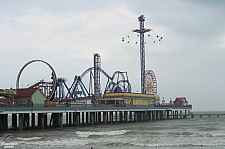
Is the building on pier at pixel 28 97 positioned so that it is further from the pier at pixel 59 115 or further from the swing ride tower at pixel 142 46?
the swing ride tower at pixel 142 46

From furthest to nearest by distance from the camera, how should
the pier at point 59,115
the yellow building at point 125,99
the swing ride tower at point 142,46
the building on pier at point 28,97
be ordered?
the swing ride tower at point 142,46, the yellow building at point 125,99, the building on pier at point 28,97, the pier at point 59,115

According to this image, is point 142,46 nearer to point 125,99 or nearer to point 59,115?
point 125,99

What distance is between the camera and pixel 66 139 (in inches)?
1467

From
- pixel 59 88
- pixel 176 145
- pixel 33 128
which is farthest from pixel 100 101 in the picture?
pixel 176 145

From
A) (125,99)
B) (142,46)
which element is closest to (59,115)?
(125,99)

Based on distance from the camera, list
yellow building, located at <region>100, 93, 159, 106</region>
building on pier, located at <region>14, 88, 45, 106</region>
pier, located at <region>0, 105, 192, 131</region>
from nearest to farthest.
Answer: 1. pier, located at <region>0, 105, 192, 131</region>
2. building on pier, located at <region>14, 88, 45, 106</region>
3. yellow building, located at <region>100, 93, 159, 106</region>

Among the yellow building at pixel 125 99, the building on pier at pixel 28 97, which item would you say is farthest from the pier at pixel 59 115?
the yellow building at pixel 125 99

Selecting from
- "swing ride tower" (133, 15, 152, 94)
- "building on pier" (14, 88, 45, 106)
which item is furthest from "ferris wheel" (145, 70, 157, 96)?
"building on pier" (14, 88, 45, 106)

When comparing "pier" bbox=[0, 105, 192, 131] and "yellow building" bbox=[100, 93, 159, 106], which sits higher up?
"yellow building" bbox=[100, 93, 159, 106]

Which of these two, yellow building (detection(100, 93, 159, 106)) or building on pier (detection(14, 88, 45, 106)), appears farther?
yellow building (detection(100, 93, 159, 106))

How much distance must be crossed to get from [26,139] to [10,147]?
19.5 ft

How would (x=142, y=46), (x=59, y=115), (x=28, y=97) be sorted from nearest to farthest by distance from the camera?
Result: (x=28, y=97) < (x=59, y=115) < (x=142, y=46)

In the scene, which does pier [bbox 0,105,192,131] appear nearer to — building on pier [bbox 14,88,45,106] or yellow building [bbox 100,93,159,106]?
building on pier [bbox 14,88,45,106]

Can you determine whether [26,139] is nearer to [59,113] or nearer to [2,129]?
[2,129]
